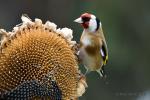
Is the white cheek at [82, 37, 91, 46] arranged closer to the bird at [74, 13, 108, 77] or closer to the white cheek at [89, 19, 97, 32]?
the bird at [74, 13, 108, 77]

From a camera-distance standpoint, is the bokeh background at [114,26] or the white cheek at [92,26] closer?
the white cheek at [92,26]

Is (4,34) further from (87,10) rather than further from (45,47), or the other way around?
(87,10)

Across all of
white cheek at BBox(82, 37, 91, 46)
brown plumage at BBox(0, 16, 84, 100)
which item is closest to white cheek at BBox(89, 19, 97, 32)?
white cheek at BBox(82, 37, 91, 46)

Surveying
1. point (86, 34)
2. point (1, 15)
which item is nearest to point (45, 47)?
point (86, 34)

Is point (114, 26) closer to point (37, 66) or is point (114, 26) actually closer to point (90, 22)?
point (90, 22)

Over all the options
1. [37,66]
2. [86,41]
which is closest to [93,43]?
[86,41]

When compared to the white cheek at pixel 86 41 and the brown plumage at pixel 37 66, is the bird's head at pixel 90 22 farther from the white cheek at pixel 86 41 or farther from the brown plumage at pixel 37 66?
the brown plumage at pixel 37 66

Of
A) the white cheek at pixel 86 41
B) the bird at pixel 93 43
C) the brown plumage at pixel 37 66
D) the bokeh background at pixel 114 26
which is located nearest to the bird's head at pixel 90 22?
Answer: the bird at pixel 93 43
